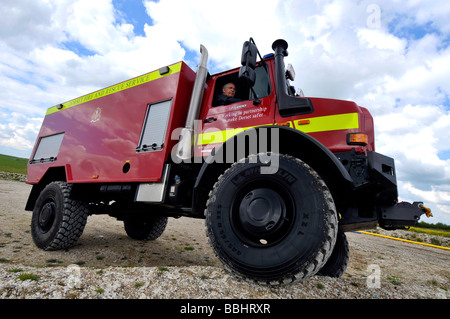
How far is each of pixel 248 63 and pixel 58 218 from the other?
4145 millimetres

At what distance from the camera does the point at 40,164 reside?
518 centimetres

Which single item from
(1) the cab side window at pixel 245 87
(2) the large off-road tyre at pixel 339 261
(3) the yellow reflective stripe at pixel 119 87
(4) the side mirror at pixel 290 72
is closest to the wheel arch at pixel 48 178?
(3) the yellow reflective stripe at pixel 119 87

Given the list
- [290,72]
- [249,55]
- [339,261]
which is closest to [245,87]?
[290,72]

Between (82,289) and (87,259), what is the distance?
245 cm

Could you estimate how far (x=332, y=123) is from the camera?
244 centimetres

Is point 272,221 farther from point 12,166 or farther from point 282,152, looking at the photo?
point 12,166

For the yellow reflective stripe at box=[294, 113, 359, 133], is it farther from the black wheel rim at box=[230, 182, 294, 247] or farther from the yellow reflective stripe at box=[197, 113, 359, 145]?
the black wheel rim at box=[230, 182, 294, 247]

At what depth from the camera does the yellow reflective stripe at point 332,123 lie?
2.38 metres

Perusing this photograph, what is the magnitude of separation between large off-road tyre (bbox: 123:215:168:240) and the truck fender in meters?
3.37

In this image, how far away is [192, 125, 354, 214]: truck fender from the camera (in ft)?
6.81

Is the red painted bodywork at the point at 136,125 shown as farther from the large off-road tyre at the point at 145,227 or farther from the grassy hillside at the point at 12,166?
the grassy hillside at the point at 12,166

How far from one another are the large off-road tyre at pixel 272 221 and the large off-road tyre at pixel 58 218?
10.7 ft
